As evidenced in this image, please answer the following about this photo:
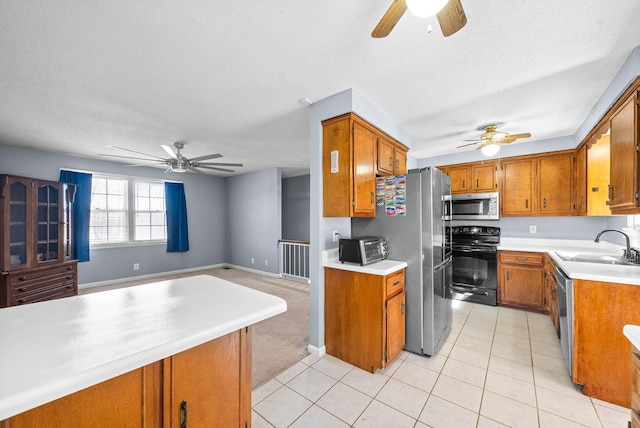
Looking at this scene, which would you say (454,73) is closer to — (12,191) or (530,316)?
(530,316)

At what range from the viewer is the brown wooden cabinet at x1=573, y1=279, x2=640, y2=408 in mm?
1801

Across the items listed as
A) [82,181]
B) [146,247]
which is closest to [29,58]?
[82,181]

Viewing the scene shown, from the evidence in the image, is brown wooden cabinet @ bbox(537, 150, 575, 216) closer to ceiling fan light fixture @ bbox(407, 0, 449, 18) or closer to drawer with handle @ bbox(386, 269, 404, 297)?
drawer with handle @ bbox(386, 269, 404, 297)

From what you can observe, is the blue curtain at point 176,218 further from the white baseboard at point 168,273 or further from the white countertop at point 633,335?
the white countertop at point 633,335

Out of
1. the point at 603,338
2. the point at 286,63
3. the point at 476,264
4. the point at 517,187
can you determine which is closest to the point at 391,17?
the point at 286,63

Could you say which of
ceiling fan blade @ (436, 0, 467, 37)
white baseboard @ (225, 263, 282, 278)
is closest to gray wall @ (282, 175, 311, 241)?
white baseboard @ (225, 263, 282, 278)

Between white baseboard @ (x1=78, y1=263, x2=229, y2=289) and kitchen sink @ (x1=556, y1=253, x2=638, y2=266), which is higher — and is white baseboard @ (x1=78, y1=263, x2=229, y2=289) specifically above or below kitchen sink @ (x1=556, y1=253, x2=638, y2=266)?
below

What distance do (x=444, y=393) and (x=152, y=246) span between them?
590 centimetres

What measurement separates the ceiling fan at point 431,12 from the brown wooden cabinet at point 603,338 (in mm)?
2016

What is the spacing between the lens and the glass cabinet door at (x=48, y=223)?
3.58 m

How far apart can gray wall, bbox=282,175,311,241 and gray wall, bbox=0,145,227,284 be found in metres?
1.61

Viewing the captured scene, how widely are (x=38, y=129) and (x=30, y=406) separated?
418cm

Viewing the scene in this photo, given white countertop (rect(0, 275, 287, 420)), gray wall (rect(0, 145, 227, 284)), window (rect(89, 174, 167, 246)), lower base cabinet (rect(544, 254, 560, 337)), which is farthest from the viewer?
window (rect(89, 174, 167, 246))

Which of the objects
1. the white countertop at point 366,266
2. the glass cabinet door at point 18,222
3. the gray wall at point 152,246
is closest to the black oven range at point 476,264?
the white countertop at point 366,266
